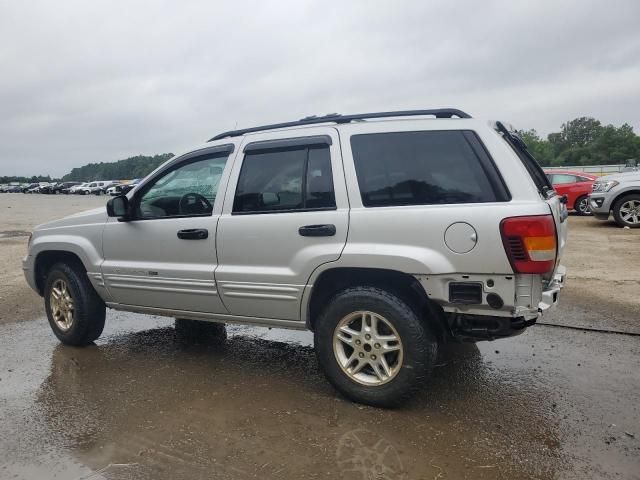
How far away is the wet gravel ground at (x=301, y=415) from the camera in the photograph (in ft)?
9.77

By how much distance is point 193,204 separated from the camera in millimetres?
4410

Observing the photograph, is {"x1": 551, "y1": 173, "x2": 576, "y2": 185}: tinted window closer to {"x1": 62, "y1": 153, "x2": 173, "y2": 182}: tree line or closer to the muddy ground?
the muddy ground

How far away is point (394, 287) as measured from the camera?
3.62m

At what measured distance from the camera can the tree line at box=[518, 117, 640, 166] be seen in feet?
239

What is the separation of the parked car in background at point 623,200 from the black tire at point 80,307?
11.6m

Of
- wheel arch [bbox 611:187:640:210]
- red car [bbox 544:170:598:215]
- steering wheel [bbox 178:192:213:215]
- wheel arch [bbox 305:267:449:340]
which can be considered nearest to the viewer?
wheel arch [bbox 305:267:449:340]

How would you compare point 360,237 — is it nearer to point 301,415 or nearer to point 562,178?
point 301,415

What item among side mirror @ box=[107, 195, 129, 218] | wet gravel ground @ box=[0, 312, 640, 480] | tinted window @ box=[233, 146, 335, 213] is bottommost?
wet gravel ground @ box=[0, 312, 640, 480]

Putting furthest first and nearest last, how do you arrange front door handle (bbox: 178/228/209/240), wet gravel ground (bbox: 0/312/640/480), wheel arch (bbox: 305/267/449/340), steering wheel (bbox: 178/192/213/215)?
steering wheel (bbox: 178/192/213/215), front door handle (bbox: 178/228/209/240), wheel arch (bbox: 305/267/449/340), wet gravel ground (bbox: 0/312/640/480)

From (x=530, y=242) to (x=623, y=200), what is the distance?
10990 millimetres

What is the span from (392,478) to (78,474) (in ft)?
5.65

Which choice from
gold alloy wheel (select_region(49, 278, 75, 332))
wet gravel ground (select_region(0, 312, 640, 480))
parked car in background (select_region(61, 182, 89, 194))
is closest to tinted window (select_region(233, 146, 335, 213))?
wet gravel ground (select_region(0, 312, 640, 480))

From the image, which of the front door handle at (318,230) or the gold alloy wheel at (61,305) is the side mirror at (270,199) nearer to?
the front door handle at (318,230)

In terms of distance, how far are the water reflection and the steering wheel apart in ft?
→ 4.36
